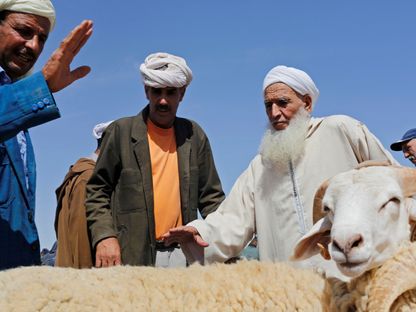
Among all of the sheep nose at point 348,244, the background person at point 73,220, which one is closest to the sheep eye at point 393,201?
the sheep nose at point 348,244

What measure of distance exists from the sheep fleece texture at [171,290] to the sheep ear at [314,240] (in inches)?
3.9

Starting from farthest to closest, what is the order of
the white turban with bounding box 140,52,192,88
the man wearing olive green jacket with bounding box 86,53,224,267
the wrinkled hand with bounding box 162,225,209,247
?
the white turban with bounding box 140,52,192,88 → the man wearing olive green jacket with bounding box 86,53,224,267 → the wrinkled hand with bounding box 162,225,209,247

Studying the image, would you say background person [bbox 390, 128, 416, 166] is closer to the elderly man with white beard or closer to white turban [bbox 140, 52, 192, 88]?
the elderly man with white beard

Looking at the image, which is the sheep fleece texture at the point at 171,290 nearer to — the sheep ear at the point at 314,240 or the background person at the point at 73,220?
the sheep ear at the point at 314,240

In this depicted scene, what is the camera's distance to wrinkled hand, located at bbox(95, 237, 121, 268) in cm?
461

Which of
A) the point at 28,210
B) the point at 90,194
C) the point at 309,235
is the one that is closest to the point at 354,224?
the point at 309,235

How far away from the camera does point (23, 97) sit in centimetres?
311

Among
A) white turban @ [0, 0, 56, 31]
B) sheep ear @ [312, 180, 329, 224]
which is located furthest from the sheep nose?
white turban @ [0, 0, 56, 31]

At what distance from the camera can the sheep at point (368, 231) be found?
8.86 ft

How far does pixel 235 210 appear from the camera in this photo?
185 inches

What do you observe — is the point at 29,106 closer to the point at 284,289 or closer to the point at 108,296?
the point at 108,296

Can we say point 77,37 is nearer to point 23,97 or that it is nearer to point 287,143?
point 23,97

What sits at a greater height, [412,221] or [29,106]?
[29,106]

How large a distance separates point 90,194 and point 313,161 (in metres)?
1.73
